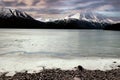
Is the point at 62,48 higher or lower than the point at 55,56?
lower

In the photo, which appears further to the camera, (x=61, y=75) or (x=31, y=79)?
(x=61, y=75)

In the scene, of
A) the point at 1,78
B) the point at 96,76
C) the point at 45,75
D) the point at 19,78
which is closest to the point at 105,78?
the point at 96,76

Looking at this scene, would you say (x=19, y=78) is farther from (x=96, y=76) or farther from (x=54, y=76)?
(x=96, y=76)

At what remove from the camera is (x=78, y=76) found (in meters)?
12.6

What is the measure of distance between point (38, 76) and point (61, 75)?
128 cm

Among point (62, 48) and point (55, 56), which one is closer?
point (55, 56)

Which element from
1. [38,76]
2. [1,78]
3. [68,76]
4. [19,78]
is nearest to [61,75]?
[68,76]

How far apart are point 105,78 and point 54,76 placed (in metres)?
2.75

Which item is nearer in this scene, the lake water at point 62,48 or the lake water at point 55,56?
the lake water at point 55,56

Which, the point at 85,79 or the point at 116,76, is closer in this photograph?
the point at 85,79

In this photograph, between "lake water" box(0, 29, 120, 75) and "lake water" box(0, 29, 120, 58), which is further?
"lake water" box(0, 29, 120, 58)

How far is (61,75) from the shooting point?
1295cm

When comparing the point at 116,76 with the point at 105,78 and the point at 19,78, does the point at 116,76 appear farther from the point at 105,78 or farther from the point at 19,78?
the point at 19,78

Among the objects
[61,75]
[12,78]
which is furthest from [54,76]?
[12,78]
